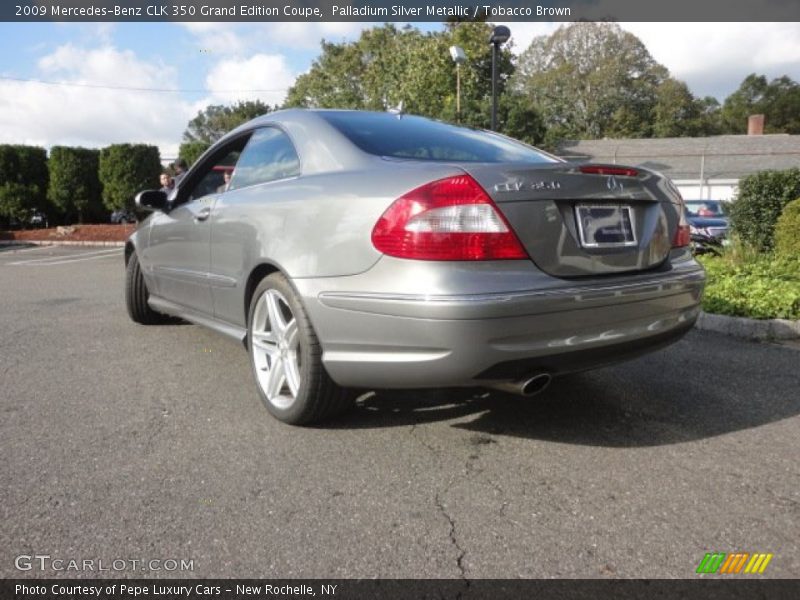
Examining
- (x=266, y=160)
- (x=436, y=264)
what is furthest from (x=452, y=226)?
(x=266, y=160)

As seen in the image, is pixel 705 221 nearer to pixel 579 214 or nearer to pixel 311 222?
pixel 579 214

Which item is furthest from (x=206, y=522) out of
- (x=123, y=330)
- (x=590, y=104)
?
(x=590, y=104)

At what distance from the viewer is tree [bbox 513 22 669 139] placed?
61.6 m

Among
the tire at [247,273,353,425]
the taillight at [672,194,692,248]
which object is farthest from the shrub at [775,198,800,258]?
the tire at [247,273,353,425]

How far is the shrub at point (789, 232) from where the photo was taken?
24.6 feet

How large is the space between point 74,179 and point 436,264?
62.0 feet

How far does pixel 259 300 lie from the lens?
3146 mm

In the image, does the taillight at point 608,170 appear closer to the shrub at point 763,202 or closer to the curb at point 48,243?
the shrub at point 763,202

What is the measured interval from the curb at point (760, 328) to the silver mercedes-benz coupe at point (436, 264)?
7.45ft

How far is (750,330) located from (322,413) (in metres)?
3.74

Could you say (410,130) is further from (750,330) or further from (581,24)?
(581,24)

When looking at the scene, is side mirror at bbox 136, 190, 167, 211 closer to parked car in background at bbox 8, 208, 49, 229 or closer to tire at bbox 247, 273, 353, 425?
tire at bbox 247, 273, 353, 425

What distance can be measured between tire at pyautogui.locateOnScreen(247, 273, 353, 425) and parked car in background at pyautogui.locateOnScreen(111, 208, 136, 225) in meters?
17.0
